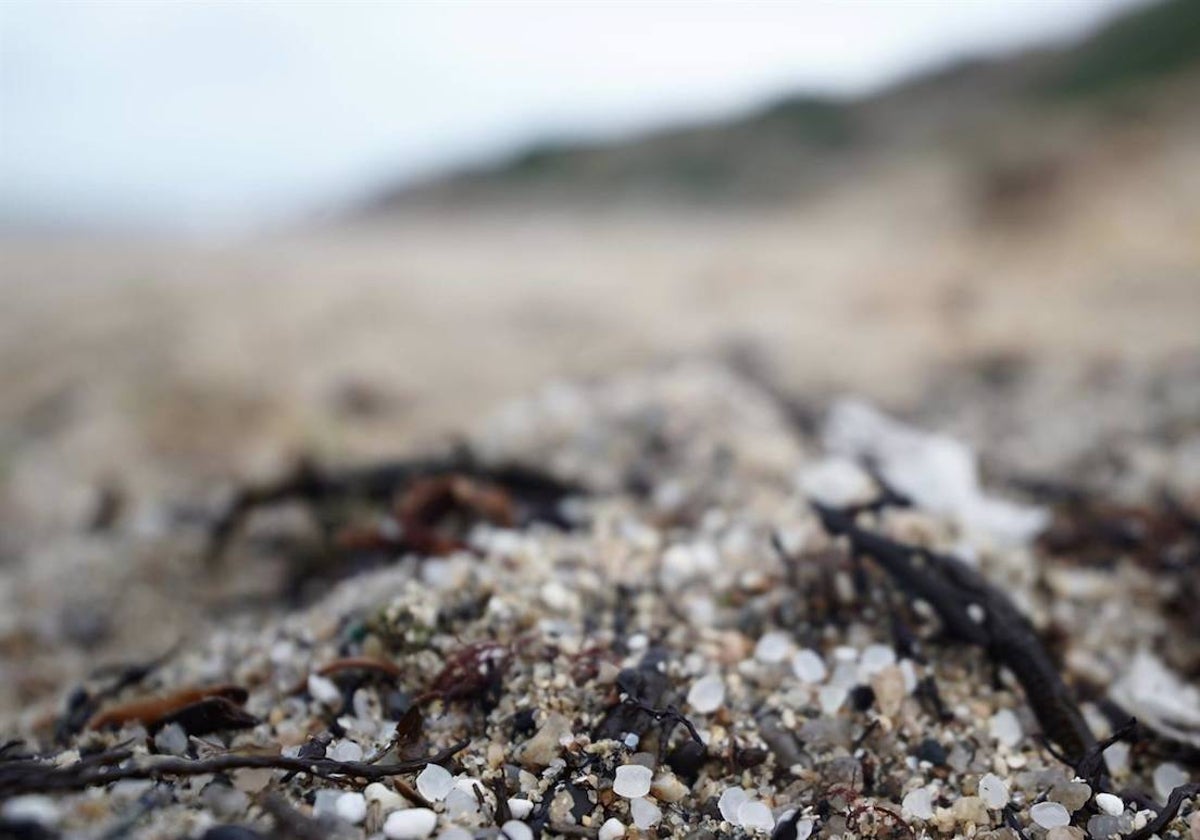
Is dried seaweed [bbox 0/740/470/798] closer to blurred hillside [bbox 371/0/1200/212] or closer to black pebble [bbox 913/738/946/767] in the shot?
black pebble [bbox 913/738/946/767]

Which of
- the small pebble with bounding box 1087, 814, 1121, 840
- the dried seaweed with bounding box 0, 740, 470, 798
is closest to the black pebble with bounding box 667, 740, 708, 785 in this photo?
the dried seaweed with bounding box 0, 740, 470, 798

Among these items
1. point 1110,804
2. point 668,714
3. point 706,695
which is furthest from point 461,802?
point 1110,804

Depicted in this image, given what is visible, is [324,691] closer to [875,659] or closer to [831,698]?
[831,698]

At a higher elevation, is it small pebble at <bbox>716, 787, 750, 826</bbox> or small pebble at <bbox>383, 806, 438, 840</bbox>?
small pebble at <bbox>383, 806, 438, 840</bbox>

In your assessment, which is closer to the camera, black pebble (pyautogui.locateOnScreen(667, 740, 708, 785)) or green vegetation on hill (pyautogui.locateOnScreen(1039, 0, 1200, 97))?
black pebble (pyautogui.locateOnScreen(667, 740, 708, 785))

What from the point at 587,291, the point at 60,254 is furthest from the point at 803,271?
the point at 60,254

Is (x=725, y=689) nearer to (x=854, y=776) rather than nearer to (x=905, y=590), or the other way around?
(x=854, y=776)
